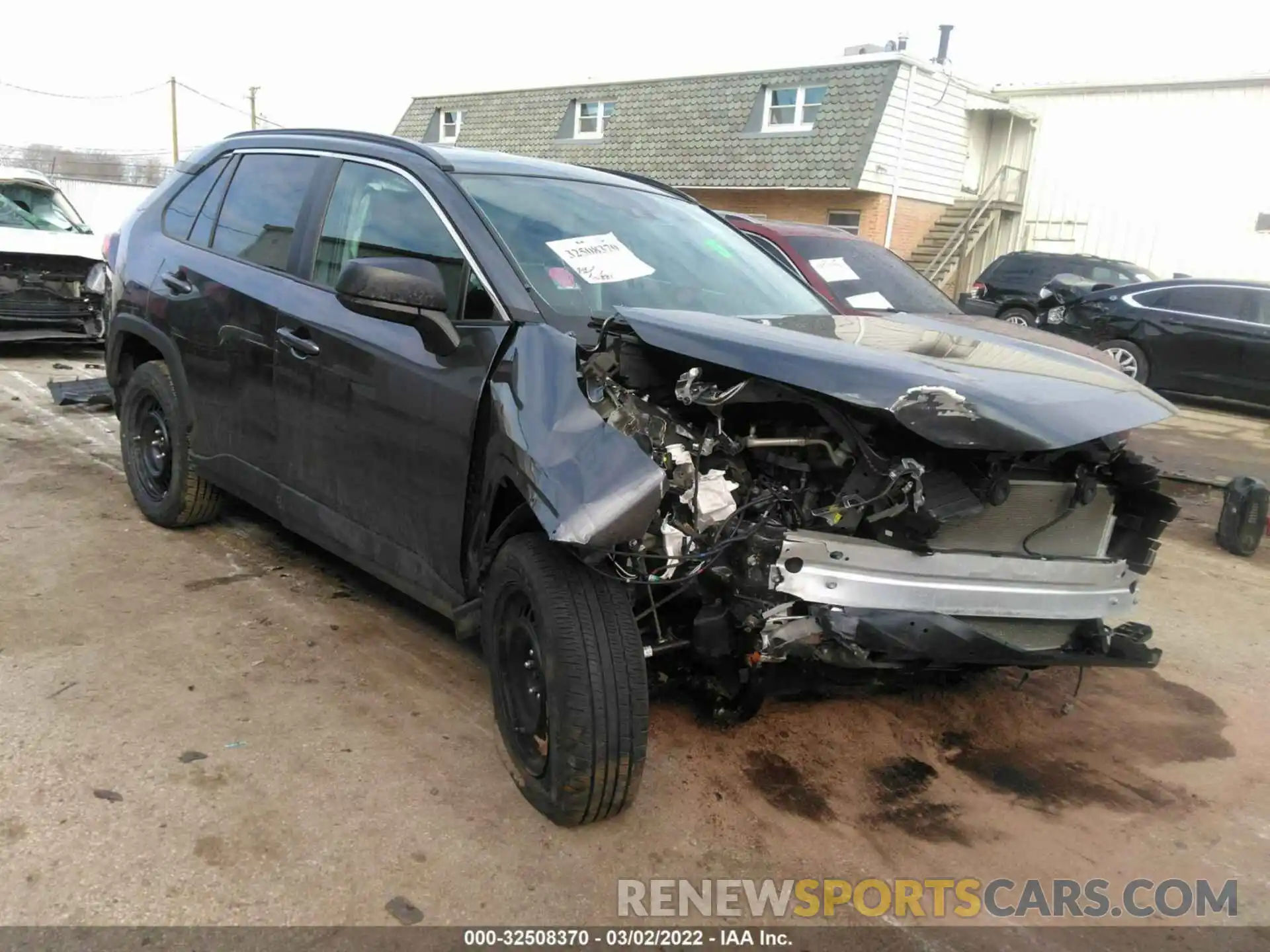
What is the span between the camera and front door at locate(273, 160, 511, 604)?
3104 millimetres

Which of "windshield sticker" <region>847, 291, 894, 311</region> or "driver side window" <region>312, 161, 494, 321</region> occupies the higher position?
"driver side window" <region>312, 161, 494, 321</region>

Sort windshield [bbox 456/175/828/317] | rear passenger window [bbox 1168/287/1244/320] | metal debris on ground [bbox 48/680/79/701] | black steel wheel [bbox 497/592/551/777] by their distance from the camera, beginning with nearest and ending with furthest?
black steel wheel [bbox 497/592/551/777] → windshield [bbox 456/175/828/317] → metal debris on ground [bbox 48/680/79/701] → rear passenger window [bbox 1168/287/1244/320]

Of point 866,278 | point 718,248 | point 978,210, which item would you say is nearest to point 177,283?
point 718,248

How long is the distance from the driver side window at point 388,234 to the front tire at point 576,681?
86 cm

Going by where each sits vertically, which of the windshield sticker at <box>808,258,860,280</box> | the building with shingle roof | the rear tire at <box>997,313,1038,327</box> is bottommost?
the rear tire at <box>997,313,1038,327</box>

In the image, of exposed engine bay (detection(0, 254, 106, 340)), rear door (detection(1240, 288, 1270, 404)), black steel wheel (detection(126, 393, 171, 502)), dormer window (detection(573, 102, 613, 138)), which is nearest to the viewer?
black steel wheel (detection(126, 393, 171, 502))

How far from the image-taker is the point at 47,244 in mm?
9586

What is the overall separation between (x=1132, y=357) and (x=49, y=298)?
11.9 m

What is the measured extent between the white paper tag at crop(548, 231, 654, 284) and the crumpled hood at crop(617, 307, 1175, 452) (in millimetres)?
357

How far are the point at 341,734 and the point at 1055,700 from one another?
265cm

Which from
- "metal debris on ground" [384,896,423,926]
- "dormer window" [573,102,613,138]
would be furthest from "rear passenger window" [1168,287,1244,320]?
"dormer window" [573,102,613,138]

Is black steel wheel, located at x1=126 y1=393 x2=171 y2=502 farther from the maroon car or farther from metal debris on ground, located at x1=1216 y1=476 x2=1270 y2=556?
metal debris on ground, located at x1=1216 y1=476 x2=1270 y2=556

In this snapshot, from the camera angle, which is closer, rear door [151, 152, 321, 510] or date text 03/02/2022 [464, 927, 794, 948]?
date text 03/02/2022 [464, 927, 794, 948]

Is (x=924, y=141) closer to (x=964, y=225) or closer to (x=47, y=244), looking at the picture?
(x=964, y=225)
